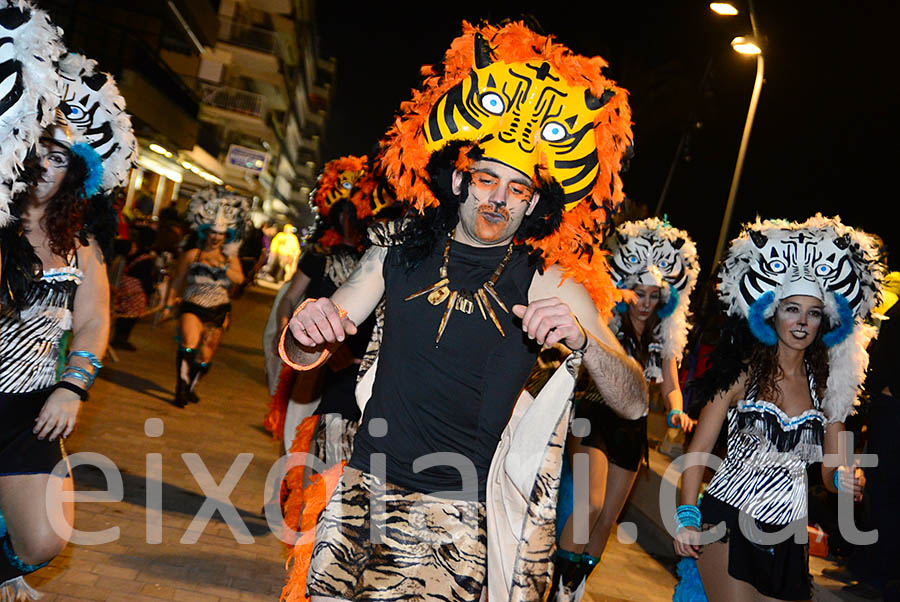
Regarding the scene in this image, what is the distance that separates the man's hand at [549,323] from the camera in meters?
2.72

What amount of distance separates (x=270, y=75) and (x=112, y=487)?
50222 mm

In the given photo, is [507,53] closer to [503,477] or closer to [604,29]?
[503,477]

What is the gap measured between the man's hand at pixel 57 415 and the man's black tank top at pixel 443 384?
128cm

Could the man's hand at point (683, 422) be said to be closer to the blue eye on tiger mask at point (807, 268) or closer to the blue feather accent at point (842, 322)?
the blue eye on tiger mask at point (807, 268)

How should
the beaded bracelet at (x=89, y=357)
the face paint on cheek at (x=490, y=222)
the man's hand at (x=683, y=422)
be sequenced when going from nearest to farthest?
the face paint on cheek at (x=490, y=222) < the beaded bracelet at (x=89, y=357) < the man's hand at (x=683, y=422)

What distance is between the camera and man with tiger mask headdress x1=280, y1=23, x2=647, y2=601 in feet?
9.50

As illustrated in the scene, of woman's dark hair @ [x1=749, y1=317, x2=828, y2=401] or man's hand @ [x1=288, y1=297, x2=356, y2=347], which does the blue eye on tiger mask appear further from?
man's hand @ [x1=288, y1=297, x2=356, y2=347]

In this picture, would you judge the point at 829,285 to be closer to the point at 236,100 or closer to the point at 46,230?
the point at 46,230

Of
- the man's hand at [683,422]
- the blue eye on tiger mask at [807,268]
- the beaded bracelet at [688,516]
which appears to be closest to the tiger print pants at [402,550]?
the beaded bracelet at [688,516]

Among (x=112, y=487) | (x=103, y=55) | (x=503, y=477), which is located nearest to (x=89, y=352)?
(x=503, y=477)

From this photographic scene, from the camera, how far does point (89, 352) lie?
3846mm

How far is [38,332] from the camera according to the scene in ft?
11.9

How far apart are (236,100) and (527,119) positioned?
48681 mm

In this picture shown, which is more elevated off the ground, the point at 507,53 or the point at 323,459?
the point at 507,53
